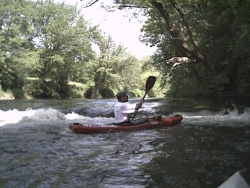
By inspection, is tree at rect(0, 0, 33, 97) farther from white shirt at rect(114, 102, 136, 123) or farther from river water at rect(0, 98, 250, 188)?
white shirt at rect(114, 102, 136, 123)

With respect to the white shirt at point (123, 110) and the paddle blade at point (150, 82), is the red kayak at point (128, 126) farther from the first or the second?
the paddle blade at point (150, 82)

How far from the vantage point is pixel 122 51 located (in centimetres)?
3725

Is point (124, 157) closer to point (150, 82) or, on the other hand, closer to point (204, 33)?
Result: point (150, 82)

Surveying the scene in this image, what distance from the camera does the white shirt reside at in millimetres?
7102

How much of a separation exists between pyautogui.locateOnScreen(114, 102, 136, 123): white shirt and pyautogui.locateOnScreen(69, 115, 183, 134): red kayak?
0.87ft

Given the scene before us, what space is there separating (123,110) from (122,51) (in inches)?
1209

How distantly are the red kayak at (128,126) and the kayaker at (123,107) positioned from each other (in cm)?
27

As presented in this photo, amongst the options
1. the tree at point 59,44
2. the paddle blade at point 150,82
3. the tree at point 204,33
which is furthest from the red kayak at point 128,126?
the tree at point 59,44

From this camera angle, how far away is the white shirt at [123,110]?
7.10 m

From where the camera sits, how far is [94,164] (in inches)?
160

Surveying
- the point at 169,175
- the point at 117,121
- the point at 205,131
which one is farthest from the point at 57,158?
the point at 205,131

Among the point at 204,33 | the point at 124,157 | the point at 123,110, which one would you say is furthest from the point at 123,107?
the point at 204,33

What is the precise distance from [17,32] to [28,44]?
3.66m

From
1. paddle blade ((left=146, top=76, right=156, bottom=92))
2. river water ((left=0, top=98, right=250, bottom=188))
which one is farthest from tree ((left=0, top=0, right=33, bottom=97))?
paddle blade ((left=146, top=76, right=156, bottom=92))
